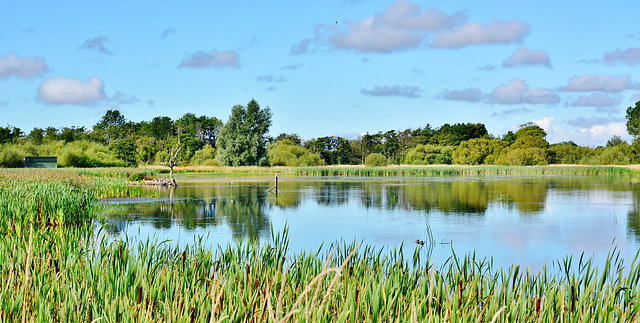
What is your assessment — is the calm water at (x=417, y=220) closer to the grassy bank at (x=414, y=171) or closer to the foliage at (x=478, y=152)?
the grassy bank at (x=414, y=171)

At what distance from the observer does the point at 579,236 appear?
43.6 feet

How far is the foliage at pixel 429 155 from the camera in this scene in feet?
218

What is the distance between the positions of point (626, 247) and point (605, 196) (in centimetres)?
1314

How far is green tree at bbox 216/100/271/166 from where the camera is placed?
5797cm

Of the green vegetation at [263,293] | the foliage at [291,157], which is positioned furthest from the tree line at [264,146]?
the green vegetation at [263,293]

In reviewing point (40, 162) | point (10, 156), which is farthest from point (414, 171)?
point (10, 156)

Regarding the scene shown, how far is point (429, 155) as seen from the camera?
6631 cm

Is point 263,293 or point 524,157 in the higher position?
point 524,157

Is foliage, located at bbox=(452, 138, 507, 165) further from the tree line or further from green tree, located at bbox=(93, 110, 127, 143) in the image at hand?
green tree, located at bbox=(93, 110, 127, 143)

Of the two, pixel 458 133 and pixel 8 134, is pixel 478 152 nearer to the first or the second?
pixel 458 133

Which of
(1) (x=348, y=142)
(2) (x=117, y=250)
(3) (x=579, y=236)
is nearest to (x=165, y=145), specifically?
(1) (x=348, y=142)

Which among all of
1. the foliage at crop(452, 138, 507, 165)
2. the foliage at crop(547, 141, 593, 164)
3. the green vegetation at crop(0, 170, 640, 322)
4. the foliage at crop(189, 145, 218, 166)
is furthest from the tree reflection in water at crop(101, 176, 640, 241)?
the foliage at crop(547, 141, 593, 164)

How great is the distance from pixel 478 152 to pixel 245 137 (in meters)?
24.7

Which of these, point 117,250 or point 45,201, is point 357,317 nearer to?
point 117,250
